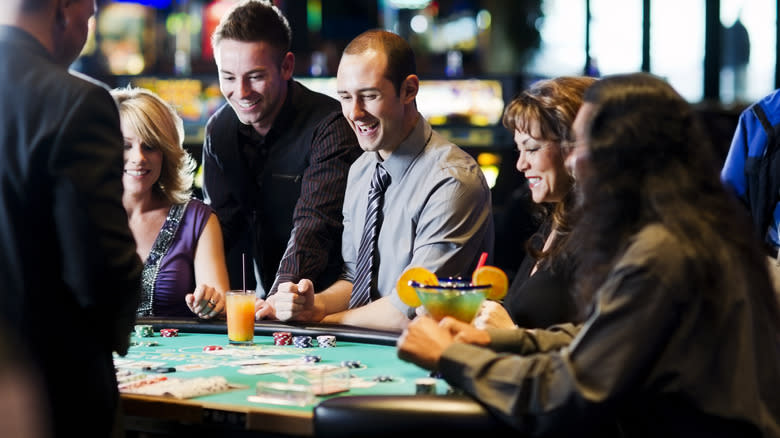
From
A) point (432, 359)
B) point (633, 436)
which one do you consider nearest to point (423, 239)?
point (432, 359)

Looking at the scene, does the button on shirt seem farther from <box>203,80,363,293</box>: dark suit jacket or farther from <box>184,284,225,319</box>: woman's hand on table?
<box>184,284,225,319</box>: woman's hand on table

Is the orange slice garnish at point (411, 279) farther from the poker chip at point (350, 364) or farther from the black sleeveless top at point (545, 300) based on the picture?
the black sleeveless top at point (545, 300)

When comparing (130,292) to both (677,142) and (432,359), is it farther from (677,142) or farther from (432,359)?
(677,142)

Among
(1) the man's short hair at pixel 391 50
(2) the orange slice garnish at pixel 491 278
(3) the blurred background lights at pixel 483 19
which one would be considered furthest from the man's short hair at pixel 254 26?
(3) the blurred background lights at pixel 483 19

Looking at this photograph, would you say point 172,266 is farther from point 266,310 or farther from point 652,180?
point 652,180

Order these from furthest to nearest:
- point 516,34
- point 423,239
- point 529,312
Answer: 1. point 516,34
2. point 423,239
3. point 529,312

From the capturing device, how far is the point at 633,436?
1.65 meters

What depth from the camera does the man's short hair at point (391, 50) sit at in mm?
2969

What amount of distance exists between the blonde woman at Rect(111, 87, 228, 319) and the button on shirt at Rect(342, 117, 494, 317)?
0.53 meters

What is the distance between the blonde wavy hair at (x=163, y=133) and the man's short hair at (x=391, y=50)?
2.22ft

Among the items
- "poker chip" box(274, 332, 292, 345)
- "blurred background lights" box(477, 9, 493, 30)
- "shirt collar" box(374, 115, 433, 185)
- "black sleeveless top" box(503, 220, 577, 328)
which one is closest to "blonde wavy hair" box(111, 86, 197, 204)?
"shirt collar" box(374, 115, 433, 185)

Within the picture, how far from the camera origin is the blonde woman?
10.2 feet

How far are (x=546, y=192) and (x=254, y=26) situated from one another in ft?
4.53

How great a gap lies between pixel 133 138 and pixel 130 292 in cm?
148
